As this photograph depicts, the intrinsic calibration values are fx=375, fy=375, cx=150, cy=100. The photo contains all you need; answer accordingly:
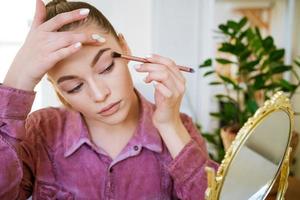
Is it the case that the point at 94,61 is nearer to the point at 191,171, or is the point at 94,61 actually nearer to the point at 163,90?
the point at 163,90

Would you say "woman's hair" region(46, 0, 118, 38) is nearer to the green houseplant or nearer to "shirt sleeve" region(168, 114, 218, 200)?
"shirt sleeve" region(168, 114, 218, 200)

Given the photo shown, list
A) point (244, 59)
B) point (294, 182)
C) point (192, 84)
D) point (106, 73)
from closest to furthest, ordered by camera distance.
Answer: point (106, 73)
point (294, 182)
point (244, 59)
point (192, 84)

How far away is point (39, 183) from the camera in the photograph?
629 mm

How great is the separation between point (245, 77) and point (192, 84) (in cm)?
18

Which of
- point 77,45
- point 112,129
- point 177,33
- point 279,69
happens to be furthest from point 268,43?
point 77,45

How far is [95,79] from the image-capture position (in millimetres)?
550

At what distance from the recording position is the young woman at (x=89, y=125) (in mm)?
514

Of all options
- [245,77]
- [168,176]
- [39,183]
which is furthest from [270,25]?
[39,183]

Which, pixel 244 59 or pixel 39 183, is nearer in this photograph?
pixel 39 183

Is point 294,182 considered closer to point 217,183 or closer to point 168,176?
point 168,176

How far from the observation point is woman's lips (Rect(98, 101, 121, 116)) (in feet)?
1.86

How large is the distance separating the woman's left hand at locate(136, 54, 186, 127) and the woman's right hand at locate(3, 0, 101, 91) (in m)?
0.10

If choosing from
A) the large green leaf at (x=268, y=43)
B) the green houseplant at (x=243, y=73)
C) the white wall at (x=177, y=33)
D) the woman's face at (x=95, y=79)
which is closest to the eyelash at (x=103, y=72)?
the woman's face at (x=95, y=79)

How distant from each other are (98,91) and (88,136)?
0.43 feet
